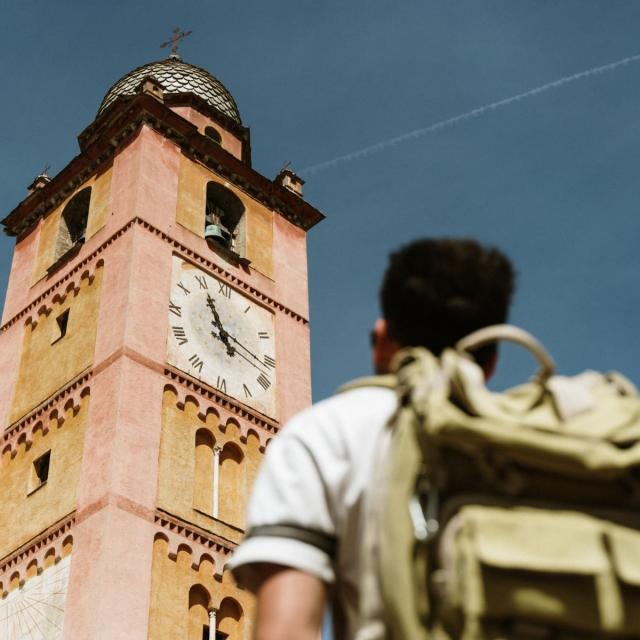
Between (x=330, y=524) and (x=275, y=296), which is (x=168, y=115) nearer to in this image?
(x=275, y=296)

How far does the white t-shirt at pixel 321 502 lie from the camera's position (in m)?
1.53

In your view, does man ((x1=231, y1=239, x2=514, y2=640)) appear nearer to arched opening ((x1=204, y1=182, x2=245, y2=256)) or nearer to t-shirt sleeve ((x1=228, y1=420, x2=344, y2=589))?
t-shirt sleeve ((x1=228, y1=420, x2=344, y2=589))

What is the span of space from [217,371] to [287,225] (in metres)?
5.02

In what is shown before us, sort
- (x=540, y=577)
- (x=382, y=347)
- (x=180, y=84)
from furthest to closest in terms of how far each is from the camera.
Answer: (x=180, y=84), (x=382, y=347), (x=540, y=577)

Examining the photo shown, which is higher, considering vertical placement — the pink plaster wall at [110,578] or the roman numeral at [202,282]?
the roman numeral at [202,282]

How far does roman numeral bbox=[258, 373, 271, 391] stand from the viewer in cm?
1652

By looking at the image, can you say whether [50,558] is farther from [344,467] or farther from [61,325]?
[344,467]

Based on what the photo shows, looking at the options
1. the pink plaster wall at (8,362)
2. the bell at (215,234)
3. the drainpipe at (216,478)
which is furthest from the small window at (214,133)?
the drainpipe at (216,478)

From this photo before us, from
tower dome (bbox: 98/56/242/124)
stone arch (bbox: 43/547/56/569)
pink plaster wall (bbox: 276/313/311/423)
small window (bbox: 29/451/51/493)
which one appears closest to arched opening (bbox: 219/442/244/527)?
pink plaster wall (bbox: 276/313/311/423)

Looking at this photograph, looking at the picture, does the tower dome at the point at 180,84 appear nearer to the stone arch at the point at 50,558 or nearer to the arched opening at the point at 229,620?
the stone arch at the point at 50,558

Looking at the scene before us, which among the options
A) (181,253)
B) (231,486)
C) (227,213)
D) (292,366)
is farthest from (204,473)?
(227,213)

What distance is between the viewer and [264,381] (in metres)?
16.6

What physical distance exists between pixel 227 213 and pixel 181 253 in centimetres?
258

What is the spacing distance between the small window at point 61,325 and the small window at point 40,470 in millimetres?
2287
